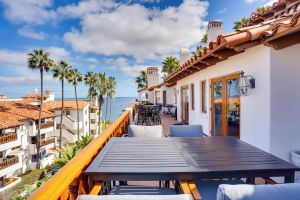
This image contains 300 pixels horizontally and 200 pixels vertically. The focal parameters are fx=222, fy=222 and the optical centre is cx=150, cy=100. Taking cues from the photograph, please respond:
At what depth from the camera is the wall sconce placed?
4.17 metres

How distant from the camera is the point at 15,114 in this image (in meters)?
24.2

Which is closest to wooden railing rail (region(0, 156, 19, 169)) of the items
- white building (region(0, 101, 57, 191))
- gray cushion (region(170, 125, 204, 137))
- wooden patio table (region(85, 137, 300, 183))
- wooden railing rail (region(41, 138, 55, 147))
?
white building (region(0, 101, 57, 191))

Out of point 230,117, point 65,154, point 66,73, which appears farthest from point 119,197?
point 66,73

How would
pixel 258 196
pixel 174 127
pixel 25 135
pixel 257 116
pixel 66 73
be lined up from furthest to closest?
pixel 66 73 < pixel 25 135 < pixel 174 127 < pixel 257 116 < pixel 258 196

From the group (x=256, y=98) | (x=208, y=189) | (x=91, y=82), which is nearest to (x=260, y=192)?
(x=208, y=189)

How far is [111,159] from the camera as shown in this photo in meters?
2.40

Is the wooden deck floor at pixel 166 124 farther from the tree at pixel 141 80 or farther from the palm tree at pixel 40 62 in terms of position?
the tree at pixel 141 80

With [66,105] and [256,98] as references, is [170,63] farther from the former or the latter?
[256,98]

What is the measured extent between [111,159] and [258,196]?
1613mm

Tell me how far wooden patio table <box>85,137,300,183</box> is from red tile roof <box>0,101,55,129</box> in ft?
70.8

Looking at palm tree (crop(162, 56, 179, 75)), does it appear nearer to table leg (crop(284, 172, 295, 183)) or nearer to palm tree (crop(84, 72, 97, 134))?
palm tree (crop(84, 72, 97, 134))

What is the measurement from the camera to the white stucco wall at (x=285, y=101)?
141 inches

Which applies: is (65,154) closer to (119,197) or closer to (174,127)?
(174,127)


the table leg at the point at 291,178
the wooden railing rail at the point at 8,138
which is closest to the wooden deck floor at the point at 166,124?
the table leg at the point at 291,178
